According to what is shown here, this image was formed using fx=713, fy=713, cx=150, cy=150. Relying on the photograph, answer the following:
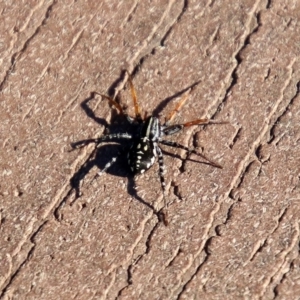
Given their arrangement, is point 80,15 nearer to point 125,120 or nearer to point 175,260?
point 125,120

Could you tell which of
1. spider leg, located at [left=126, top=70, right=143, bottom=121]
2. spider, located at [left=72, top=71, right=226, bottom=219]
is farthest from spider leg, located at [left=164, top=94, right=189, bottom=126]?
spider leg, located at [left=126, top=70, right=143, bottom=121]

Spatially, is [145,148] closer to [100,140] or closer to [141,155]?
[141,155]

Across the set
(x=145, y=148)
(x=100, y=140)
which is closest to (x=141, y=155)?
(x=145, y=148)

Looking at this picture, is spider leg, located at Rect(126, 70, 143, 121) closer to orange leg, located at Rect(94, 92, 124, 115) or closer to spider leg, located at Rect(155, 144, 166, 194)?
orange leg, located at Rect(94, 92, 124, 115)

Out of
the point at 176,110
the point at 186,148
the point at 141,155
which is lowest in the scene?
the point at 141,155

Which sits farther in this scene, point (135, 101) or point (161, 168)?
point (135, 101)

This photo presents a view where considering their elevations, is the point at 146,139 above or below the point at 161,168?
above

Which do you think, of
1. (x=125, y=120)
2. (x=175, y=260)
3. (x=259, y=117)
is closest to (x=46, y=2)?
(x=125, y=120)
